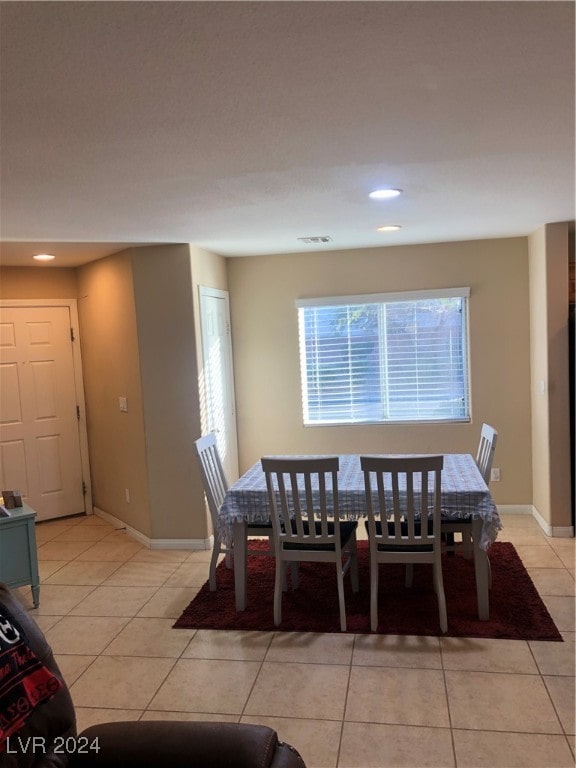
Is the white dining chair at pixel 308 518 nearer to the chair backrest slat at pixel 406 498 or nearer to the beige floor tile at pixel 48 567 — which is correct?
the chair backrest slat at pixel 406 498

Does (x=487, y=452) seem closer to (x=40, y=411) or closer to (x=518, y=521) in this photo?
(x=518, y=521)

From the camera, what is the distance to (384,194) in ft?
10.5

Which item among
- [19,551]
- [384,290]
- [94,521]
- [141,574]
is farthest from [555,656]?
[94,521]

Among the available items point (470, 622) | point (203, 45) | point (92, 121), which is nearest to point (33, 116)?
point (92, 121)

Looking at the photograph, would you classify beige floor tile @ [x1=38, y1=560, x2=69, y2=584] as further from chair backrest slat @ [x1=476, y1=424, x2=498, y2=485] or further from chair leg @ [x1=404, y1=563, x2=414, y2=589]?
chair backrest slat @ [x1=476, y1=424, x2=498, y2=485]

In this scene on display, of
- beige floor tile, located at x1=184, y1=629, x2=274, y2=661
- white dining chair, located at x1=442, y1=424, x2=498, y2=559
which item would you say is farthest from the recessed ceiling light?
beige floor tile, located at x1=184, y1=629, x2=274, y2=661

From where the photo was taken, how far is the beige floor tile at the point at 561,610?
3.29m

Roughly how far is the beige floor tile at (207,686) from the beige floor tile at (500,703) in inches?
36.8

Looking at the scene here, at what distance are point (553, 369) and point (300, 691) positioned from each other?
9.78 feet

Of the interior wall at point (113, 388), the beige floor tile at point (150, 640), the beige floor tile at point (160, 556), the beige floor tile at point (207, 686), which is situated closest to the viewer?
the beige floor tile at point (207, 686)

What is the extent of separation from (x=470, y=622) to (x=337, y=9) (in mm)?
3038

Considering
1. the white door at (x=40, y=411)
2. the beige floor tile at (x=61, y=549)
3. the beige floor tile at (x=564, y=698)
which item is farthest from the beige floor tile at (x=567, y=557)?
the white door at (x=40, y=411)

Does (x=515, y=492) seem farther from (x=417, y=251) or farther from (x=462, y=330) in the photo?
(x=417, y=251)

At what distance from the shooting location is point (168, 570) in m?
4.39
